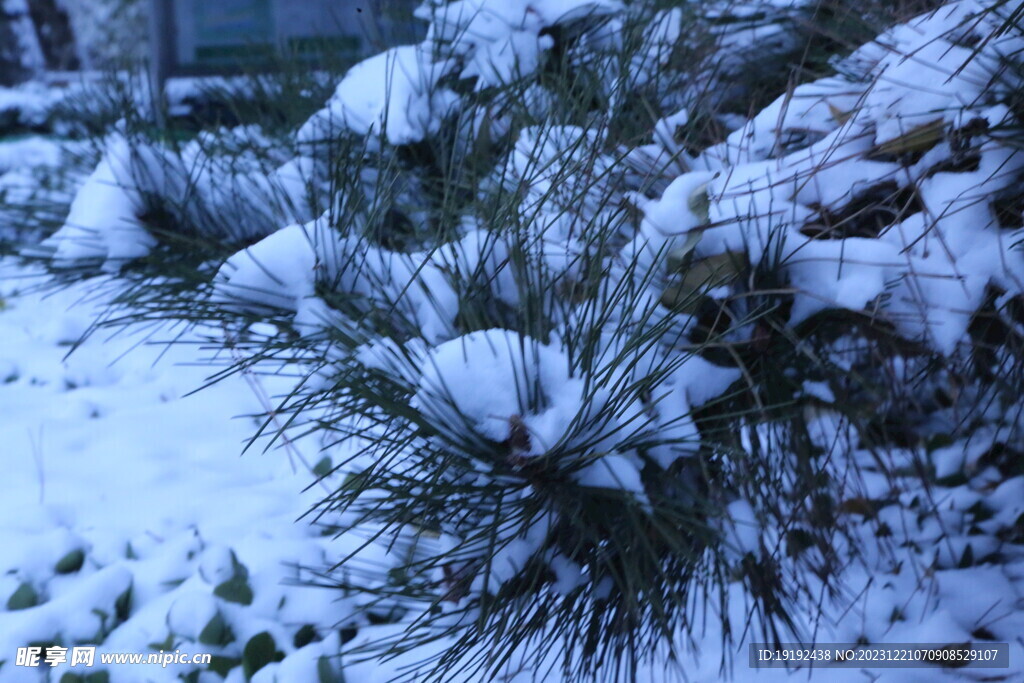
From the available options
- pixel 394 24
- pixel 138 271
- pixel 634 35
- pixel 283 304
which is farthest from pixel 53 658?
pixel 634 35

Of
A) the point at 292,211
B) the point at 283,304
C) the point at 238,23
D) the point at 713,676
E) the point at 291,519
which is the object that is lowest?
the point at 713,676

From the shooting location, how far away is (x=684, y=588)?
955 mm

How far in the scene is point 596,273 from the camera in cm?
81

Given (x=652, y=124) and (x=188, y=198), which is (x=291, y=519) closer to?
(x=188, y=198)

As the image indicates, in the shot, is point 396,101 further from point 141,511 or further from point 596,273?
point 141,511

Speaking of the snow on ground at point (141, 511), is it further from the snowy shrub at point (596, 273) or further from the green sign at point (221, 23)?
the green sign at point (221, 23)

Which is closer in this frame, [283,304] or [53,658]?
[283,304]

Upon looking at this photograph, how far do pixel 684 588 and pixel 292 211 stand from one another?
0.72 m

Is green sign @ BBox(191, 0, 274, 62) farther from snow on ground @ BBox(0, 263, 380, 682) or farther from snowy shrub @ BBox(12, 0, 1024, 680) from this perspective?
snowy shrub @ BBox(12, 0, 1024, 680)

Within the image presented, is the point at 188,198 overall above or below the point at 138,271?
above

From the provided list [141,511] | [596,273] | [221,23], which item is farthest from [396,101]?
[221,23]

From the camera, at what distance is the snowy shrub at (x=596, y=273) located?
0.79 m

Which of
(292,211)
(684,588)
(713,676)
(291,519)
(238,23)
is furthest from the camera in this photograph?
(238,23)

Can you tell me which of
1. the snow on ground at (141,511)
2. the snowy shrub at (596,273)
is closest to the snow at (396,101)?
the snowy shrub at (596,273)
